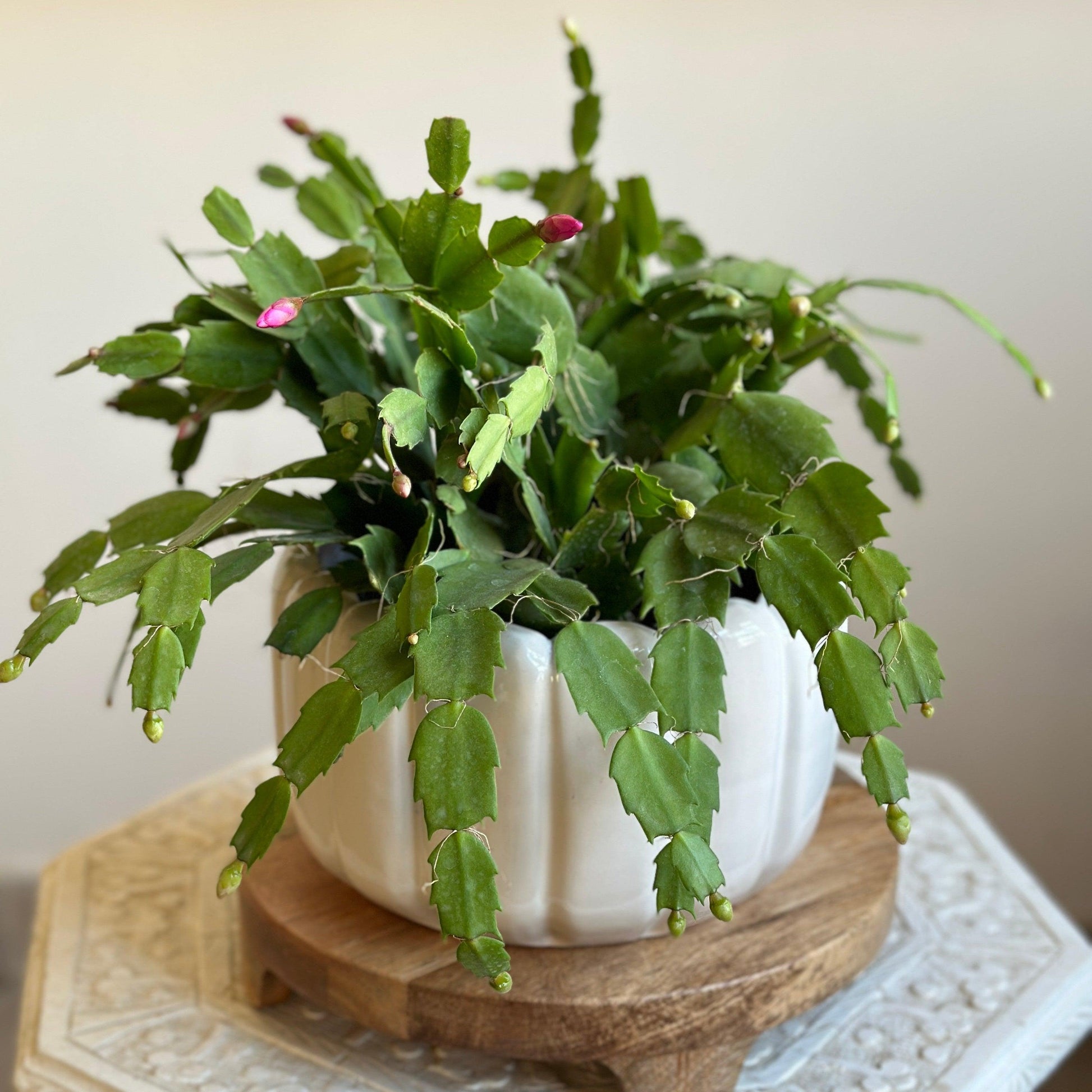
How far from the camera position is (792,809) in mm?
694

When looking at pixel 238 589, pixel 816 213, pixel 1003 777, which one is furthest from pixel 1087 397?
pixel 238 589

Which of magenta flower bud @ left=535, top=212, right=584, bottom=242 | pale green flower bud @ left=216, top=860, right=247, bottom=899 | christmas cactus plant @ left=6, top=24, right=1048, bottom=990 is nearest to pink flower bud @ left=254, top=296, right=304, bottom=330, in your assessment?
christmas cactus plant @ left=6, top=24, right=1048, bottom=990

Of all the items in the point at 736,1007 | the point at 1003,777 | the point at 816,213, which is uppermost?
the point at 816,213

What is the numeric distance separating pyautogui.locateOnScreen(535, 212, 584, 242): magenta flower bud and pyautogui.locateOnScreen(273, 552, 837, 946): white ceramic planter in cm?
20

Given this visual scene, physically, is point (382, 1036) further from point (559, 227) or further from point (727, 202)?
point (727, 202)

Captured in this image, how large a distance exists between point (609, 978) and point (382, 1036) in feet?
0.63

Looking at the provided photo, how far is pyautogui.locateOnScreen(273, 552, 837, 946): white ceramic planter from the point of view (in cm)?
61

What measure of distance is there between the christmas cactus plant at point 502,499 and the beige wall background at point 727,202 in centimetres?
70

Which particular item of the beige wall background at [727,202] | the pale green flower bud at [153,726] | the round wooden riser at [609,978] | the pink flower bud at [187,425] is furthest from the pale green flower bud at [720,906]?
the beige wall background at [727,202]

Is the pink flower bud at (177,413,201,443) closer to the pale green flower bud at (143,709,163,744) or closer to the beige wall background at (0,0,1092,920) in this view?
the pale green flower bud at (143,709,163,744)

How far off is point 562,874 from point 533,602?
15 cm

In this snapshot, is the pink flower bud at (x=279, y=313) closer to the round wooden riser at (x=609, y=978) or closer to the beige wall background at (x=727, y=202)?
the round wooden riser at (x=609, y=978)

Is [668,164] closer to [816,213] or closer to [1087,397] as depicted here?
[816,213]

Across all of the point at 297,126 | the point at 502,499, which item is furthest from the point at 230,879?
the point at 297,126
